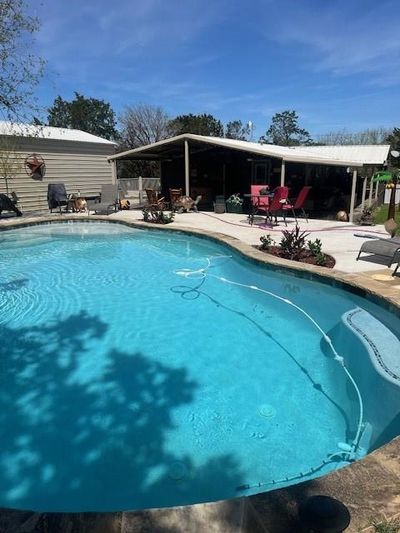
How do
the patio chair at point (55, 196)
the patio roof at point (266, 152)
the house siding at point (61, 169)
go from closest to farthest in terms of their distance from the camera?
the patio roof at point (266, 152) → the patio chair at point (55, 196) → the house siding at point (61, 169)

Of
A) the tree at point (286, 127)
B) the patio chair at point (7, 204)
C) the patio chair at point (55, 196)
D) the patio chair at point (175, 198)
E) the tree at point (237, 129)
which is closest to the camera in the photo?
the patio chair at point (7, 204)

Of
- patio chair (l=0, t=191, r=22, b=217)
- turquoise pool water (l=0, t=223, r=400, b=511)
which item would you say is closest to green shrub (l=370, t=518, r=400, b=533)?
turquoise pool water (l=0, t=223, r=400, b=511)

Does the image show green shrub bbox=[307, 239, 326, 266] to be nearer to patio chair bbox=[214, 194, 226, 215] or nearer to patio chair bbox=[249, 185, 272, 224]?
patio chair bbox=[249, 185, 272, 224]

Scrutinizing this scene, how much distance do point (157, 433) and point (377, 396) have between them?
2.05 meters

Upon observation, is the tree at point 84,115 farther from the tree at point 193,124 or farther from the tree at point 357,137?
the tree at point 357,137

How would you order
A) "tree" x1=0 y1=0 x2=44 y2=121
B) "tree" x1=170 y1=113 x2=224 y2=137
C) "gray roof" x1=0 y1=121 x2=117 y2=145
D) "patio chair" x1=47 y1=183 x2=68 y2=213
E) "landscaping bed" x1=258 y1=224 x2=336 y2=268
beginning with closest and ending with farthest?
"landscaping bed" x1=258 y1=224 x2=336 y2=268 → "tree" x1=0 y1=0 x2=44 y2=121 → "gray roof" x1=0 y1=121 x2=117 y2=145 → "patio chair" x1=47 y1=183 x2=68 y2=213 → "tree" x1=170 y1=113 x2=224 y2=137

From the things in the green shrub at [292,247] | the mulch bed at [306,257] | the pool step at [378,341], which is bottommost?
the pool step at [378,341]

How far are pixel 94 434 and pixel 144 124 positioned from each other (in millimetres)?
36797

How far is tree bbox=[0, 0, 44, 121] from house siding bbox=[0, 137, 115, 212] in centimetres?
186

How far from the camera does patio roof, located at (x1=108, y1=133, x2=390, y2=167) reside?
1203cm

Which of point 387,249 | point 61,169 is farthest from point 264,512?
point 61,169

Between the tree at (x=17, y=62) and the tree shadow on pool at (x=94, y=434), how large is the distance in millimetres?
11076

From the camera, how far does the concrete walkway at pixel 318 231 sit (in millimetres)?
7070

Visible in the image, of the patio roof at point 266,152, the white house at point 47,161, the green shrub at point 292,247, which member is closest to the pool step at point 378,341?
the green shrub at point 292,247
